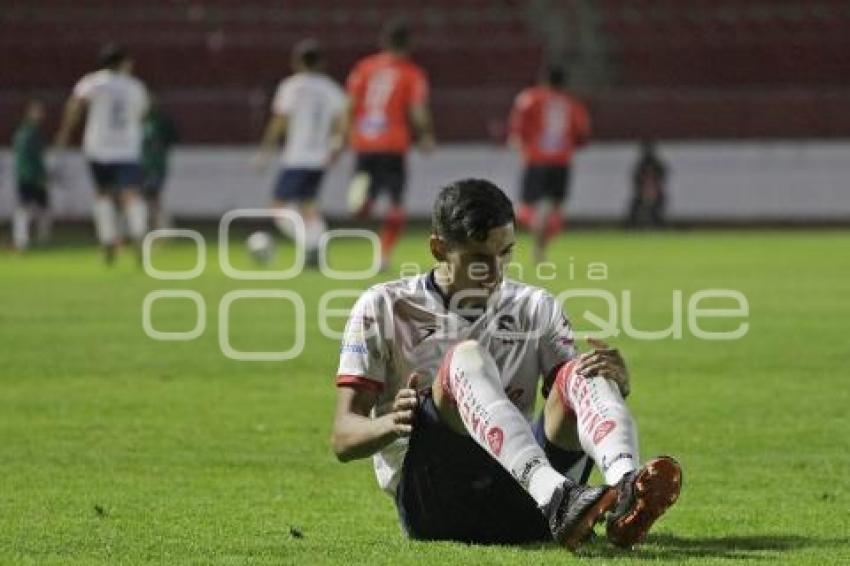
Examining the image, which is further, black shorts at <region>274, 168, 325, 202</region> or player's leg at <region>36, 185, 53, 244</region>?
player's leg at <region>36, 185, 53, 244</region>

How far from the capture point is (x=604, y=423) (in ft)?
21.3

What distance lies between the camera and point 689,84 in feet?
130

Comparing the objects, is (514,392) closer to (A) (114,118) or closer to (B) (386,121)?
(B) (386,121)

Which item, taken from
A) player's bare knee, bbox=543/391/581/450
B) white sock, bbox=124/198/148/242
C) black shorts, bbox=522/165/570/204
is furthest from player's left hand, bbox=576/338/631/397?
black shorts, bbox=522/165/570/204

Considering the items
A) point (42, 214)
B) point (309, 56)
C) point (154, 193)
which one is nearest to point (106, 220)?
point (309, 56)

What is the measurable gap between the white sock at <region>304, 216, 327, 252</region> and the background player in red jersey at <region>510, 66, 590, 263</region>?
12.1 feet

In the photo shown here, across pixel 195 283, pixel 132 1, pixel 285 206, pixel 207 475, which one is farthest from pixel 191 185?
pixel 207 475

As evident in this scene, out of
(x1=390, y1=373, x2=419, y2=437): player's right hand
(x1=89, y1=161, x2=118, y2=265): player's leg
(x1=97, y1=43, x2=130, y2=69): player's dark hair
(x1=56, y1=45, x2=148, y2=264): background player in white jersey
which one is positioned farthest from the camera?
(x1=56, y1=45, x2=148, y2=264): background player in white jersey

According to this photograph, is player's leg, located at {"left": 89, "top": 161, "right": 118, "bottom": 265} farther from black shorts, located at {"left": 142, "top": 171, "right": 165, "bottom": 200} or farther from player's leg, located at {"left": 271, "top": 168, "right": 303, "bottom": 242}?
black shorts, located at {"left": 142, "top": 171, "right": 165, "bottom": 200}

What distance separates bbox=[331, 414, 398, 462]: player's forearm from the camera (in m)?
6.71

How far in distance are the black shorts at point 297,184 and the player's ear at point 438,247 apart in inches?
673

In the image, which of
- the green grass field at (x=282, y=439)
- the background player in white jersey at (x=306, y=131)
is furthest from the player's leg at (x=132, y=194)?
the green grass field at (x=282, y=439)

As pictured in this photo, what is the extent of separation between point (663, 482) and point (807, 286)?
14380 millimetres

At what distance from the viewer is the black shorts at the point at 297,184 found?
78.8 feet
